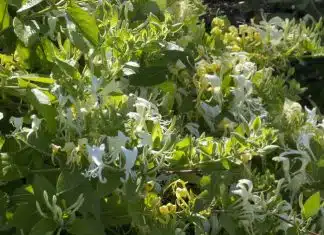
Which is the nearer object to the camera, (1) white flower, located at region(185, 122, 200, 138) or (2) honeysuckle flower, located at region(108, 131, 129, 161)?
(2) honeysuckle flower, located at region(108, 131, 129, 161)

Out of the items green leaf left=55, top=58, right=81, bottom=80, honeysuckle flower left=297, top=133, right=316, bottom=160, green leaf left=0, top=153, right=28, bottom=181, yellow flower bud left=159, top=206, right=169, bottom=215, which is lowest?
honeysuckle flower left=297, top=133, right=316, bottom=160

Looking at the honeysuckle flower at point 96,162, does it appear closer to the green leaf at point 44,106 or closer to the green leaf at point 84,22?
the green leaf at point 44,106

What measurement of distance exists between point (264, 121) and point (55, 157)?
0.35 m

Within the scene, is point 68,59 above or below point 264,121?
above

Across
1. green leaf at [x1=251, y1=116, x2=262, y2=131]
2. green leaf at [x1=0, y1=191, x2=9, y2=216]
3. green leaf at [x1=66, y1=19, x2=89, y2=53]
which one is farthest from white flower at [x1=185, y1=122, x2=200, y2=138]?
green leaf at [x1=0, y1=191, x2=9, y2=216]

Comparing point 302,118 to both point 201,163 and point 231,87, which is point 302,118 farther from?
point 201,163

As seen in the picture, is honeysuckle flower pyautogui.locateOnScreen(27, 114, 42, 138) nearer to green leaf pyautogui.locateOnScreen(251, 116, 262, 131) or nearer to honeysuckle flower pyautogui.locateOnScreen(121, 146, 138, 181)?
honeysuckle flower pyautogui.locateOnScreen(121, 146, 138, 181)

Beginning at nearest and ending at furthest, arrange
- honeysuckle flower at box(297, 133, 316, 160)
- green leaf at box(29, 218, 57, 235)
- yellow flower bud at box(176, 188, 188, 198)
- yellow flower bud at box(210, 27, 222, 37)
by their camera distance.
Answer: green leaf at box(29, 218, 57, 235) → yellow flower bud at box(176, 188, 188, 198) → honeysuckle flower at box(297, 133, 316, 160) → yellow flower bud at box(210, 27, 222, 37)

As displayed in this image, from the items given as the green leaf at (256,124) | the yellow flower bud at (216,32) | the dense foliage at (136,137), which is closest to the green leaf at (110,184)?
the dense foliage at (136,137)

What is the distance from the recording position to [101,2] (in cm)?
97

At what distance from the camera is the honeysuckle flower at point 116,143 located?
74 centimetres

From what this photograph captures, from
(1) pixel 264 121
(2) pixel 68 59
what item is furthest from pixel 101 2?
(1) pixel 264 121

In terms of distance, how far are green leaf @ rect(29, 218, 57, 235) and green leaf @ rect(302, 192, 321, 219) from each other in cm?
33

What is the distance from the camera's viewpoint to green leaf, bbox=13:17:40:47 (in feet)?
2.82
